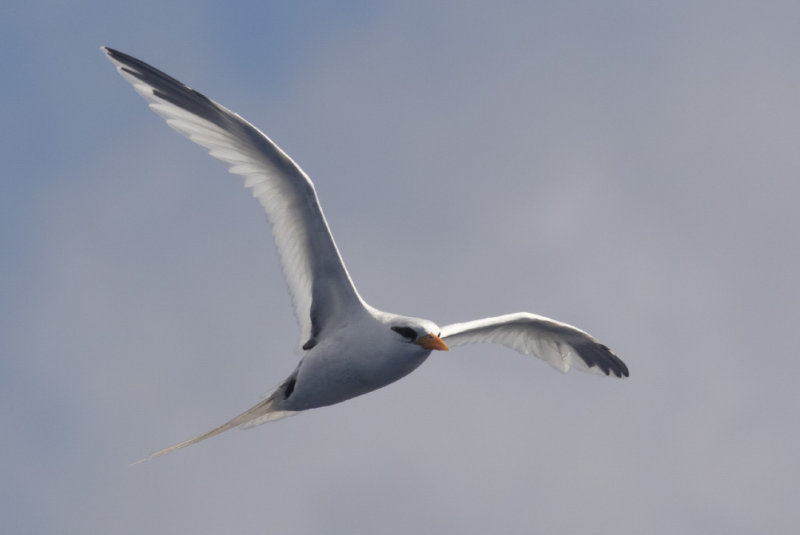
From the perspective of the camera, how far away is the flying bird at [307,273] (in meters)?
14.6

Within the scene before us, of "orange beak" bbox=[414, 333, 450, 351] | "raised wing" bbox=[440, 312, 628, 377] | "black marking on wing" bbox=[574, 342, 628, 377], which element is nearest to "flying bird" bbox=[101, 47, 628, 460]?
"orange beak" bbox=[414, 333, 450, 351]

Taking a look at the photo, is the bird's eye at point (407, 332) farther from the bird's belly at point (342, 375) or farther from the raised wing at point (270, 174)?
the raised wing at point (270, 174)

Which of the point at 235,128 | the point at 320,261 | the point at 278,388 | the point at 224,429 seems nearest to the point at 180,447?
the point at 224,429

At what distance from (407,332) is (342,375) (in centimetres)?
122

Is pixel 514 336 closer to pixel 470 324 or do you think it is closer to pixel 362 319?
pixel 470 324

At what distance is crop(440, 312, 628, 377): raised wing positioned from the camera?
18.3 m

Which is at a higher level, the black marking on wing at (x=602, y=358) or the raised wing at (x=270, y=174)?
the raised wing at (x=270, y=174)

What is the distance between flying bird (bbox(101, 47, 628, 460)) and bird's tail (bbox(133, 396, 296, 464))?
17.8 inches

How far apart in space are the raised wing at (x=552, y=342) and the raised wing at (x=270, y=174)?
3.18 metres

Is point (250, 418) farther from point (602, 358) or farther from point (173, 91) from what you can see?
point (602, 358)

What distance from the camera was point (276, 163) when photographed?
1497 cm

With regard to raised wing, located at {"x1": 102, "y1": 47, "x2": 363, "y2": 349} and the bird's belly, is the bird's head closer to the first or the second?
the bird's belly

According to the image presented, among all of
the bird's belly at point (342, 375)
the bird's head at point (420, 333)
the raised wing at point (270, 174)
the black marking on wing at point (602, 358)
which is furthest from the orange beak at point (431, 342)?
the black marking on wing at point (602, 358)

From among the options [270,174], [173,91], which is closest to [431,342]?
[270,174]
